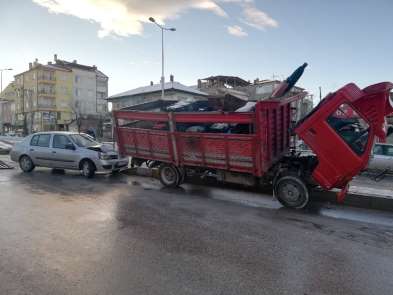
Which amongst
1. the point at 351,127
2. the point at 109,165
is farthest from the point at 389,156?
the point at 109,165

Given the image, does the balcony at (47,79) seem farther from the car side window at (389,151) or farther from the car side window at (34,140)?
the car side window at (389,151)

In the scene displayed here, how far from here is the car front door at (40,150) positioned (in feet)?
40.5

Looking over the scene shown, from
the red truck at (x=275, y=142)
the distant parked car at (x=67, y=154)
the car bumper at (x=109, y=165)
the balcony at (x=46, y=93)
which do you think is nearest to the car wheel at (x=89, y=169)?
the distant parked car at (x=67, y=154)

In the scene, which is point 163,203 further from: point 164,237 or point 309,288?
point 309,288

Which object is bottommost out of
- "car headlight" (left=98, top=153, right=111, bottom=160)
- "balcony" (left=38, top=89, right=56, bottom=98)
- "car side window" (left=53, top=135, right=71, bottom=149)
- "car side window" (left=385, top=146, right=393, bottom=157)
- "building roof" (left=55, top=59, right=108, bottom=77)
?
"car headlight" (left=98, top=153, right=111, bottom=160)

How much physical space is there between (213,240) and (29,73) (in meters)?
83.3

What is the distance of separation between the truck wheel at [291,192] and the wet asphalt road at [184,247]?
297mm

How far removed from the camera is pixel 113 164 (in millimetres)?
11633

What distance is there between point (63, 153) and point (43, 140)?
1.36 metres

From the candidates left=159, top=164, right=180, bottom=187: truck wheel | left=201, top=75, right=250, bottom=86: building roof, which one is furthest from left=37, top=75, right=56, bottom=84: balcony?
left=159, top=164, right=180, bottom=187: truck wheel

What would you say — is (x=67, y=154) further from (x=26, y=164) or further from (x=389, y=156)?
(x=389, y=156)

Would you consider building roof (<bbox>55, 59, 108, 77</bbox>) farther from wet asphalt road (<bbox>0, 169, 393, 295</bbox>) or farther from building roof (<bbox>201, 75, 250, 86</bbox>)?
wet asphalt road (<bbox>0, 169, 393, 295</bbox>)

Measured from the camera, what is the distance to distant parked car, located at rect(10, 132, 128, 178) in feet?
37.5

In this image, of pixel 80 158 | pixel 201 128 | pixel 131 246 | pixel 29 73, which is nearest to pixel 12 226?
pixel 131 246
